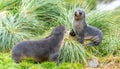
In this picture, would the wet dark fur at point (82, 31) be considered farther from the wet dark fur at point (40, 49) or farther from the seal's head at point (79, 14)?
the wet dark fur at point (40, 49)

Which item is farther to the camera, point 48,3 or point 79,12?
point 48,3

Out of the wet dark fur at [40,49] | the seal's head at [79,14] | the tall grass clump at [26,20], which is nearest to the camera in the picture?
the wet dark fur at [40,49]

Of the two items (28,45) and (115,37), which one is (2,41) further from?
(115,37)

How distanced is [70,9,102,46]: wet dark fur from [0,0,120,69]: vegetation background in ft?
0.50

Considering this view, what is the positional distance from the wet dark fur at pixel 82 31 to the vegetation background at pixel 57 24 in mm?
153

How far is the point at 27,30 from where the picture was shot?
845cm

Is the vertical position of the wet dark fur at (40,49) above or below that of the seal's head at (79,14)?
below

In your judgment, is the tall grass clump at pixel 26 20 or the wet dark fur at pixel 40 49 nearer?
the wet dark fur at pixel 40 49

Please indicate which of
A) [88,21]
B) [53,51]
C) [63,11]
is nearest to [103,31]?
[88,21]

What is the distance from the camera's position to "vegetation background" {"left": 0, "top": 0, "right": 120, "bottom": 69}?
741 cm

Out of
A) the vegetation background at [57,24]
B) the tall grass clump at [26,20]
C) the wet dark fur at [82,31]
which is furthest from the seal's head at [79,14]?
the tall grass clump at [26,20]

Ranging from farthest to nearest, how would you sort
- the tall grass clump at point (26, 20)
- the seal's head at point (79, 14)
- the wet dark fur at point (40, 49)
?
1. the tall grass clump at point (26, 20)
2. the seal's head at point (79, 14)
3. the wet dark fur at point (40, 49)

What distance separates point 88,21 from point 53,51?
2.07 meters

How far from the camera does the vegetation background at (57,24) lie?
7414 mm
